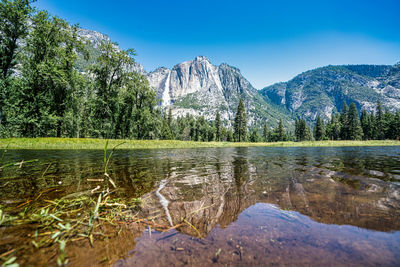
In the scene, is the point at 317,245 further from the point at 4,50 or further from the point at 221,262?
the point at 4,50

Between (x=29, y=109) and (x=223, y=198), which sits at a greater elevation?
(x=29, y=109)

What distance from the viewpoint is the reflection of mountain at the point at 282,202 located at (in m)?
2.51

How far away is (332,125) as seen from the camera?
9369cm

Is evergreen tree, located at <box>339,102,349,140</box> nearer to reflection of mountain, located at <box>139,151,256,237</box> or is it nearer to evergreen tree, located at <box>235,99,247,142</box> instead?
evergreen tree, located at <box>235,99,247,142</box>

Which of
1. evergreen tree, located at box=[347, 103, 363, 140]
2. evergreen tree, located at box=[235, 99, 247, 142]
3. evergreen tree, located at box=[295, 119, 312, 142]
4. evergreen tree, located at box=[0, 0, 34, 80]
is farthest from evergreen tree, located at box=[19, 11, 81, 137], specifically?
evergreen tree, located at box=[295, 119, 312, 142]

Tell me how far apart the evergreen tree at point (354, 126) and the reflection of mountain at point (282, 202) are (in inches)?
4071

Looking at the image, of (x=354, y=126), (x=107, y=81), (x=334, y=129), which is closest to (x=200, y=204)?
(x=107, y=81)

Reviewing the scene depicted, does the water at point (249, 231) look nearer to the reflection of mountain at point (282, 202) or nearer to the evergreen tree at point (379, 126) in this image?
the reflection of mountain at point (282, 202)

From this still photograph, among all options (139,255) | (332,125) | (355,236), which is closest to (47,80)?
(139,255)

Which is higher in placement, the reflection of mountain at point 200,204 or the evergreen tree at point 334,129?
the evergreen tree at point 334,129

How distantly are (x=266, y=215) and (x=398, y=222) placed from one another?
5.97 feet

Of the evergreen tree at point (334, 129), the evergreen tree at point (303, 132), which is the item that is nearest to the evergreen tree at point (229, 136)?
the evergreen tree at point (303, 132)

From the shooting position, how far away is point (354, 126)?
8125cm

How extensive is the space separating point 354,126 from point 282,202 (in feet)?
352
